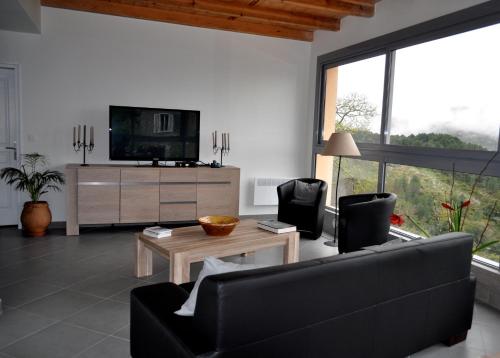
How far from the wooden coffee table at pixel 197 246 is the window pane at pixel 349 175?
180cm

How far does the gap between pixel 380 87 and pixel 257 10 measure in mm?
1900

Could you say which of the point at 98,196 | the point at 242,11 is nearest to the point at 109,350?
the point at 98,196

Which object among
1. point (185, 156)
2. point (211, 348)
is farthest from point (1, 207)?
point (211, 348)

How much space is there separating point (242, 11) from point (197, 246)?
3.42 meters

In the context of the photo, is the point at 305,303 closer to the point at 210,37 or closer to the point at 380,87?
the point at 380,87

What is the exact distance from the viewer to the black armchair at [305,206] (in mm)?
5152

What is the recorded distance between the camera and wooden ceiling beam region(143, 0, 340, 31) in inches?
200

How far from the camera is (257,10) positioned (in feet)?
17.4

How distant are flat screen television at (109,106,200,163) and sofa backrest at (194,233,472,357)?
13.2ft

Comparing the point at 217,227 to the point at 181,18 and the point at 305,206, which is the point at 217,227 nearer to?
the point at 305,206

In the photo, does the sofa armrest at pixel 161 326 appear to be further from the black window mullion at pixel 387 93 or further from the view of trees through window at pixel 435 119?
the black window mullion at pixel 387 93

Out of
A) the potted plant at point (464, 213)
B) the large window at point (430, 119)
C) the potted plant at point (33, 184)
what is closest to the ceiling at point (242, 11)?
the large window at point (430, 119)

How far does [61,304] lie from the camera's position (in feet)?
9.96

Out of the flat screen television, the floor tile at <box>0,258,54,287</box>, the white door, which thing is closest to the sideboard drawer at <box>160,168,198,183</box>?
the flat screen television
